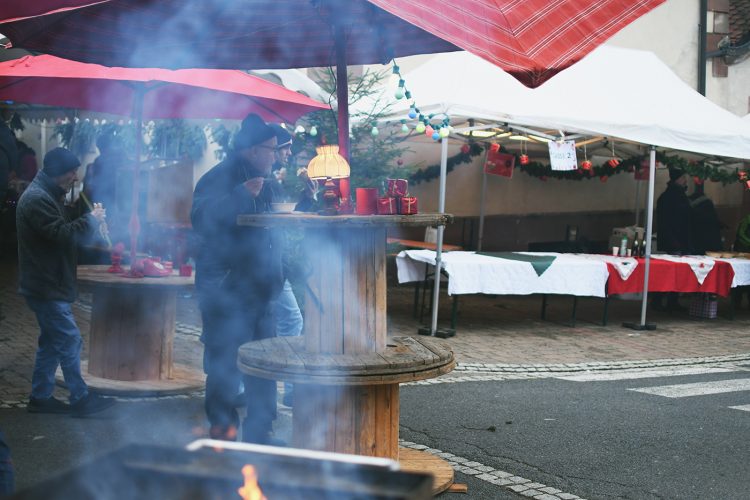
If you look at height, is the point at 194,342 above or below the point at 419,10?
below

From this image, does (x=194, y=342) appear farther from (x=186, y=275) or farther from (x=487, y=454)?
(x=487, y=454)

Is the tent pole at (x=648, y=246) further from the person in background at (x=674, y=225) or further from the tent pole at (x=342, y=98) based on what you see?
the tent pole at (x=342, y=98)

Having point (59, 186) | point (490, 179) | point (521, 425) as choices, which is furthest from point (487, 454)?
point (490, 179)

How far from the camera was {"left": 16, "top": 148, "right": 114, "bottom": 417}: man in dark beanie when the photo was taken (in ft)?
19.7

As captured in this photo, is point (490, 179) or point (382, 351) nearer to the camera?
point (382, 351)

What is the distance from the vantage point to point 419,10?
140 inches

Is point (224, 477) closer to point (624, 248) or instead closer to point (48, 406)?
point (48, 406)

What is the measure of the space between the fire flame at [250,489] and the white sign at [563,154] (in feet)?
31.6

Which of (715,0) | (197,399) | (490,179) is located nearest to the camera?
(197,399)

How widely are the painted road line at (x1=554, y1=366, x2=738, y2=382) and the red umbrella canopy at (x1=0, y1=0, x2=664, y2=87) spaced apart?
164 inches

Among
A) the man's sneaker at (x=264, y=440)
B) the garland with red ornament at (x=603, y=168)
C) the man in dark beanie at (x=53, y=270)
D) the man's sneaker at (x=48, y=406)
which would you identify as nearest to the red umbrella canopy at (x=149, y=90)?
the man in dark beanie at (x=53, y=270)

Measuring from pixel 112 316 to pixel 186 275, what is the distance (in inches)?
25.0

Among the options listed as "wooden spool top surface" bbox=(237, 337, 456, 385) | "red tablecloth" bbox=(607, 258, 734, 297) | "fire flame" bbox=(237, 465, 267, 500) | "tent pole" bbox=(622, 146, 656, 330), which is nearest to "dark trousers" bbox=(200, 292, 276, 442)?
"wooden spool top surface" bbox=(237, 337, 456, 385)

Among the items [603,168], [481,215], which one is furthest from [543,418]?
[603,168]
